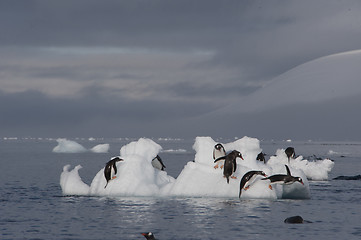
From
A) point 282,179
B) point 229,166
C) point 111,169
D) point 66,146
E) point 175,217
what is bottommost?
point 175,217

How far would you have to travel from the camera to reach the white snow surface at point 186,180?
31.2m

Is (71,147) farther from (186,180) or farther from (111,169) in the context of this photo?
(186,180)

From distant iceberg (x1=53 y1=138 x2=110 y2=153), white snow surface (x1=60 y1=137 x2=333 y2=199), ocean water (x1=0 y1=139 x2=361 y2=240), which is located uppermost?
distant iceberg (x1=53 y1=138 x2=110 y2=153)

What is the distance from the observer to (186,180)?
104ft

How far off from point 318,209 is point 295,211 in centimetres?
161

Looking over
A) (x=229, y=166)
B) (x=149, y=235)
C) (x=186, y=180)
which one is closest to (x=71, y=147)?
(x=186, y=180)

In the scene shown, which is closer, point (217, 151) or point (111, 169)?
point (111, 169)

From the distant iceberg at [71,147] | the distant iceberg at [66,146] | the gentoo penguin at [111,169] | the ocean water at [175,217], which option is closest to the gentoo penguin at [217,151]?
the ocean water at [175,217]

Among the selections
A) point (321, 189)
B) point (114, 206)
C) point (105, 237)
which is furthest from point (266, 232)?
point (321, 189)

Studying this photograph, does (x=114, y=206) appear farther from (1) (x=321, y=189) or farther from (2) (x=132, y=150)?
(1) (x=321, y=189)

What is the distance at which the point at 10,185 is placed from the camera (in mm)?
43906

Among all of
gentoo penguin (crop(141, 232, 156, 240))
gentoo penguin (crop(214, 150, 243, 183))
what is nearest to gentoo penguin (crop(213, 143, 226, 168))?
gentoo penguin (crop(214, 150, 243, 183))

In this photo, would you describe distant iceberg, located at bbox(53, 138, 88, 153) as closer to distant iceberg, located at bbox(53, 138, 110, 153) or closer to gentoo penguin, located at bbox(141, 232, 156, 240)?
distant iceberg, located at bbox(53, 138, 110, 153)

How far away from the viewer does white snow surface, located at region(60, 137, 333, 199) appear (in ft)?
102
